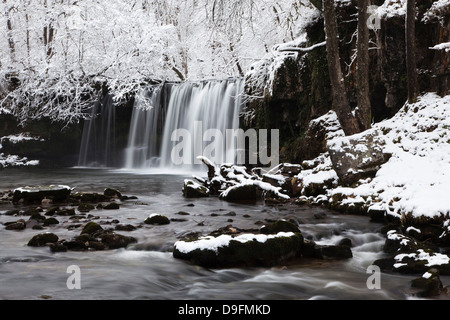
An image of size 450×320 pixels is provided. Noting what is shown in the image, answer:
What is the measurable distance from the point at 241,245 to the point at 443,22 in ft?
28.6

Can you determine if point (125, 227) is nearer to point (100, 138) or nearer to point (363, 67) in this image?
point (363, 67)

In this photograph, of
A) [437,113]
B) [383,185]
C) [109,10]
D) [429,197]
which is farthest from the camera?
[109,10]

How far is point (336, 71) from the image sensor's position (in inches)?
391

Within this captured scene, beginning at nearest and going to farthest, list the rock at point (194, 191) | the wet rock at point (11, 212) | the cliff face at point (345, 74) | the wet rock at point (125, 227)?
the wet rock at point (125, 227)
the wet rock at point (11, 212)
the cliff face at point (345, 74)
the rock at point (194, 191)

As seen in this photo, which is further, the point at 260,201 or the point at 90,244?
the point at 260,201

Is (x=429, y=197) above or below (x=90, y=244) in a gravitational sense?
above

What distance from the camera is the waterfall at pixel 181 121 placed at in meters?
18.3

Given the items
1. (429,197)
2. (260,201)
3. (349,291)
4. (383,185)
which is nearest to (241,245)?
→ (349,291)

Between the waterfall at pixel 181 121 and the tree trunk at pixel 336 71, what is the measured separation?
24.3ft

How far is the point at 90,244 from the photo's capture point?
228 inches

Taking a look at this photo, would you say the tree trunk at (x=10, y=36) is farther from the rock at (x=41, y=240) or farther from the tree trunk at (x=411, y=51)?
the tree trunk at (x=411, y=51)

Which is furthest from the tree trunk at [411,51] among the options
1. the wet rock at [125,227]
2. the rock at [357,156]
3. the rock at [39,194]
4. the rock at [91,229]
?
the rock at [39,194]
